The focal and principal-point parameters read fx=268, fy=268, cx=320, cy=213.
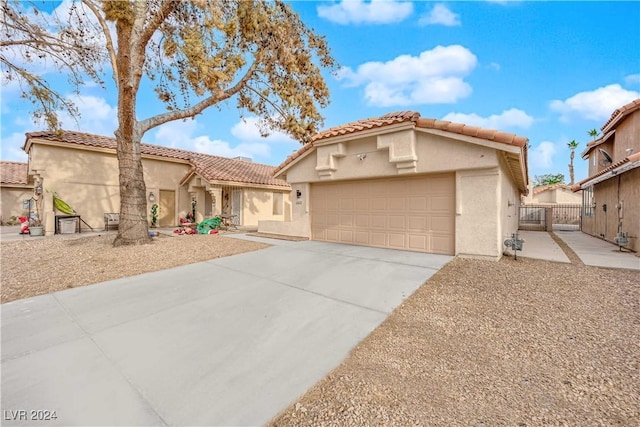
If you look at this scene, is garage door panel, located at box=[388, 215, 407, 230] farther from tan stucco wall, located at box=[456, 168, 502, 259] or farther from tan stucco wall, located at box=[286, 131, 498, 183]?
tan stucco wall, located at box=[456, 168, 502, 259]

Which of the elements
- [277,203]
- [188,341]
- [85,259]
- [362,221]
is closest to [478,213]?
[362,221]

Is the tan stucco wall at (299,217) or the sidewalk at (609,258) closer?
the sidewalk at (609,258)

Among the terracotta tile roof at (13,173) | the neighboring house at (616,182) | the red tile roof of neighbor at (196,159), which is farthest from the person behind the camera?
the terracotta tile roof at (13,173)

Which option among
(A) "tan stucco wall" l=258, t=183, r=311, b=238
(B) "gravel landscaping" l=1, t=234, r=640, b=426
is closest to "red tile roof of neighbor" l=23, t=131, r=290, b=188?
(A) "tan stucco wall" l=258, t=183, r=311, b=238

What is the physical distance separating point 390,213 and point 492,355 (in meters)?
5.85

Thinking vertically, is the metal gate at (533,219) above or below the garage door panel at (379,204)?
below

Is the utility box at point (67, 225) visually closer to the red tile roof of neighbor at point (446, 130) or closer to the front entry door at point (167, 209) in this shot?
the front entry door at point (167, 209)

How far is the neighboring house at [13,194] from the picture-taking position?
63.1ft

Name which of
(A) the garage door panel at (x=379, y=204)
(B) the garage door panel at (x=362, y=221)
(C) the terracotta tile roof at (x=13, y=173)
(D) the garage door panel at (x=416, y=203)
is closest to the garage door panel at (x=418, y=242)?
(D) the garage door panel at (x=416, y=203)

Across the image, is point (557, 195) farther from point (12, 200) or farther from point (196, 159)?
point (12, 200)

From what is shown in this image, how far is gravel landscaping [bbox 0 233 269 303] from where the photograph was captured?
19.2 ft

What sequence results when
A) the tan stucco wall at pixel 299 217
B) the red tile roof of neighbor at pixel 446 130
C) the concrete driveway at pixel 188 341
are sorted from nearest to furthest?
the concrete driveway at pixel 188 341 → the red tile roof of neighbor at pixel 446 130 → the tan stucco wall at pixel 299 217

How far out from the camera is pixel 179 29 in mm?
9414

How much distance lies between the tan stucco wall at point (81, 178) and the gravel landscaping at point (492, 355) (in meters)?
9.33
